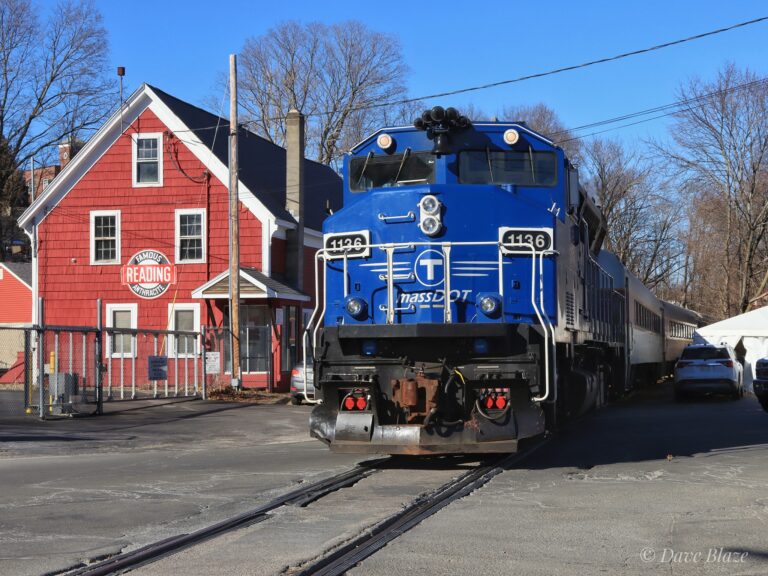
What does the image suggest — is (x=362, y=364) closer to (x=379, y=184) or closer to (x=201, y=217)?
(x=379, y=184)

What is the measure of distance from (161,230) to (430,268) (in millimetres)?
20717

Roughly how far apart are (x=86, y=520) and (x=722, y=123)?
4664cm

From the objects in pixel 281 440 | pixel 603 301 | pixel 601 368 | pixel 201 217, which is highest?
pixel 201 217

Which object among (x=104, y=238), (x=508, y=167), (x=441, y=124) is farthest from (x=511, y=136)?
(x=104, y=238)

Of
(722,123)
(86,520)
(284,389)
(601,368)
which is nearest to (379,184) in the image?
(86,520)

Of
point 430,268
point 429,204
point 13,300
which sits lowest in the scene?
point 430,268

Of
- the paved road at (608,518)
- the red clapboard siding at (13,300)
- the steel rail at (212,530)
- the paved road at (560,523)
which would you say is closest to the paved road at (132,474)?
the steel rail at (212,530)

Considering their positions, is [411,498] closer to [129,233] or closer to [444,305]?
[444,305]

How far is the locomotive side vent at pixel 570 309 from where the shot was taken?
12516 mm

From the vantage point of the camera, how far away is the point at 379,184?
42.1 ft

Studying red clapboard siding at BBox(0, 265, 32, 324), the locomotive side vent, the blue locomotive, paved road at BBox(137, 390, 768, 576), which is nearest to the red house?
red clapboard siding at BBox(0, 265, 32, 324)

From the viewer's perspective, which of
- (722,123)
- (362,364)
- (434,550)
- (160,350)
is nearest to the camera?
(434,550)

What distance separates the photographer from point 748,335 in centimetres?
3375

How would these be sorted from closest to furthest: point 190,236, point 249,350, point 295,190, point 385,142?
point 385,142
point 249,350
point 190,236
point 295,190
